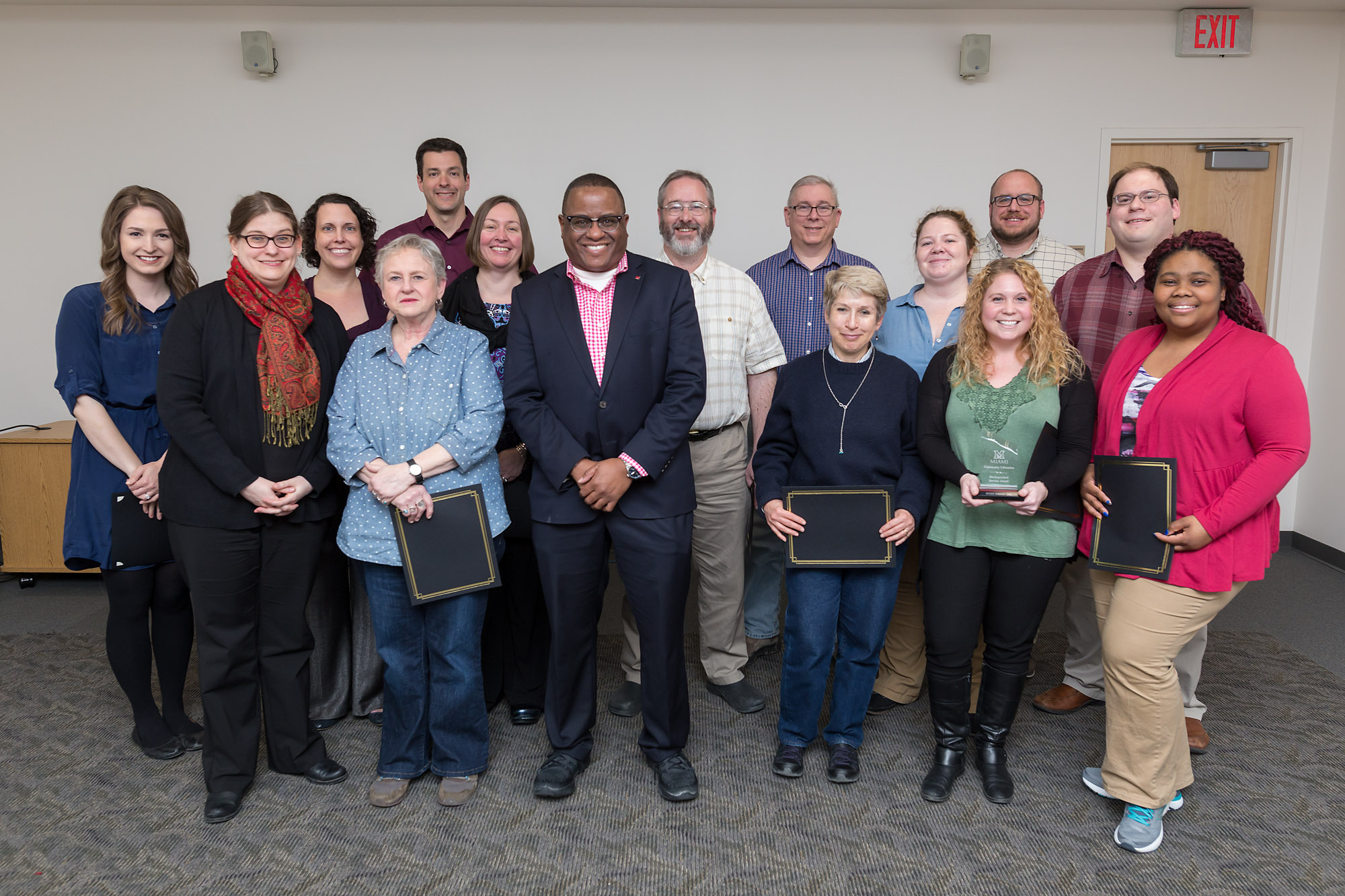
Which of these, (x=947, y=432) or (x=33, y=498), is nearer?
(x=947, y=432)

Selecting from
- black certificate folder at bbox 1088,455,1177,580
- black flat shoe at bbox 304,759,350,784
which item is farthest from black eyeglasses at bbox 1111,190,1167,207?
black flat shoe at bbox 304,759,350,784

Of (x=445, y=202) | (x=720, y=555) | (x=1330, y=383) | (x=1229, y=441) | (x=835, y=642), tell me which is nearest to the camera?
(x=1229, y=441)

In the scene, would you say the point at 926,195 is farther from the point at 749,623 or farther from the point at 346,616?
the point at 346,616

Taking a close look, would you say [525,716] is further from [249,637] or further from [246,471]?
[246,471]

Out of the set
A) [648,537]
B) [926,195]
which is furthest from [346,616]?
[926,195]

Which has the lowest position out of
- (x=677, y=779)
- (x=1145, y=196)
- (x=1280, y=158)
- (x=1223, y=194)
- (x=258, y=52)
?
(x=677, y=779)

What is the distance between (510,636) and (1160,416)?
2206 millimetres

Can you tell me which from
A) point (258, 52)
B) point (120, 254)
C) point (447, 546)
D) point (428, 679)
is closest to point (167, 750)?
point (428, 679)

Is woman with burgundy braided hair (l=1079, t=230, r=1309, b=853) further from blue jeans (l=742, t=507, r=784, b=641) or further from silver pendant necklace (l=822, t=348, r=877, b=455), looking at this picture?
blue jeans (l=742, t=507, r=784, b=641)

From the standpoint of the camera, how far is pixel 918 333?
281 cm

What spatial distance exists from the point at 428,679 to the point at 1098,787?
6.80 ft

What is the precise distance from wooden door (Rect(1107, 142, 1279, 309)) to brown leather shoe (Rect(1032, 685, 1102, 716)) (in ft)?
10.4

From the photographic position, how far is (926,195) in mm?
→ 4945

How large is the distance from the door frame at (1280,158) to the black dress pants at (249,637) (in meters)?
4.83
